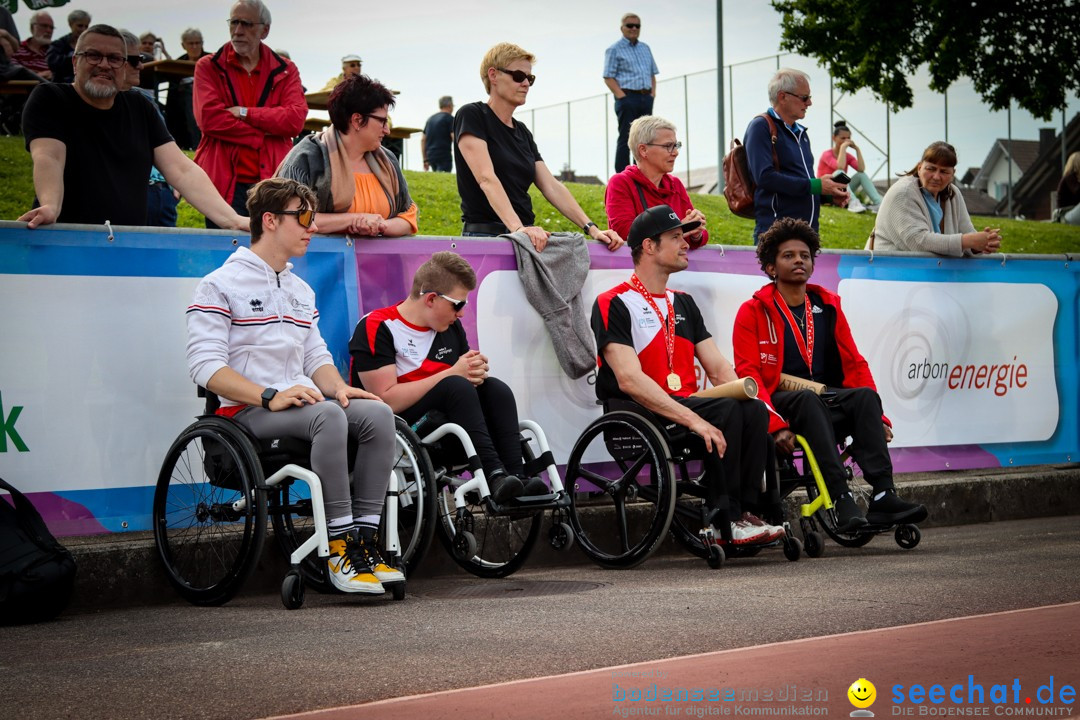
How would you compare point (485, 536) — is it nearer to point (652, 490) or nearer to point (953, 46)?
point (652, 490)

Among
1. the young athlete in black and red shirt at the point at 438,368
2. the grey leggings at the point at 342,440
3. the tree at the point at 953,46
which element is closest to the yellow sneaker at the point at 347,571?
the grey leggings at the point at 342,440

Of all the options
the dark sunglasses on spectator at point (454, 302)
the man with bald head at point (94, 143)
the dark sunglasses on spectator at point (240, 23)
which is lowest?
the dark sunglasses on spectator at point (454, 302)

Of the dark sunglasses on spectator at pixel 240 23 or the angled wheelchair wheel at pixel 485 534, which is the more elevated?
the dark sunglasses on spectator at pixel 240 23

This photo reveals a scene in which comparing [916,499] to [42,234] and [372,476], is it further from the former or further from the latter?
[42,234]

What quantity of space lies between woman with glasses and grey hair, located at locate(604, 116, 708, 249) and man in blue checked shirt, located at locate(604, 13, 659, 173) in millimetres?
8486

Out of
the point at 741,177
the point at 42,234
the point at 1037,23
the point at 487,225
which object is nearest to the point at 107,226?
the point at 42,234

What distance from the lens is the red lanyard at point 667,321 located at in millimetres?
7938

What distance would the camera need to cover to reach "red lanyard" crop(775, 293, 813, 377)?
8328 mm

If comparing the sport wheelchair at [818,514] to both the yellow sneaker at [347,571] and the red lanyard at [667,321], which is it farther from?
the yellow sneaker at [347,571]

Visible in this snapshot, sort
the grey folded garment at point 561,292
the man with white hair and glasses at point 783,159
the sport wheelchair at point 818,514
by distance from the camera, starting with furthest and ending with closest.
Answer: the man with white hair and glasses at point 783,159, the grey folded garment at point 561,292, the sport wheelchair at point 818,514

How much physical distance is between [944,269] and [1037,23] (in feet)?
66.0

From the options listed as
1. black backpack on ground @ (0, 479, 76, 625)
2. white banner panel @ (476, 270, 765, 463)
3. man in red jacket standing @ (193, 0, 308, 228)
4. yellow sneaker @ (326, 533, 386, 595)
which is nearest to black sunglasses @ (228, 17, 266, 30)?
man in red jacket standing @ (193, 0, 308, 228)

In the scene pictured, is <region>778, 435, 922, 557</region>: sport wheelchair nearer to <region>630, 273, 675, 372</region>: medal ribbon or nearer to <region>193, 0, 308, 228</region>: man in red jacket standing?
<region>630, 273, 675, 372</region>: medal ribbon

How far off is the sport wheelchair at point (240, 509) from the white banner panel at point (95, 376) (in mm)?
249
